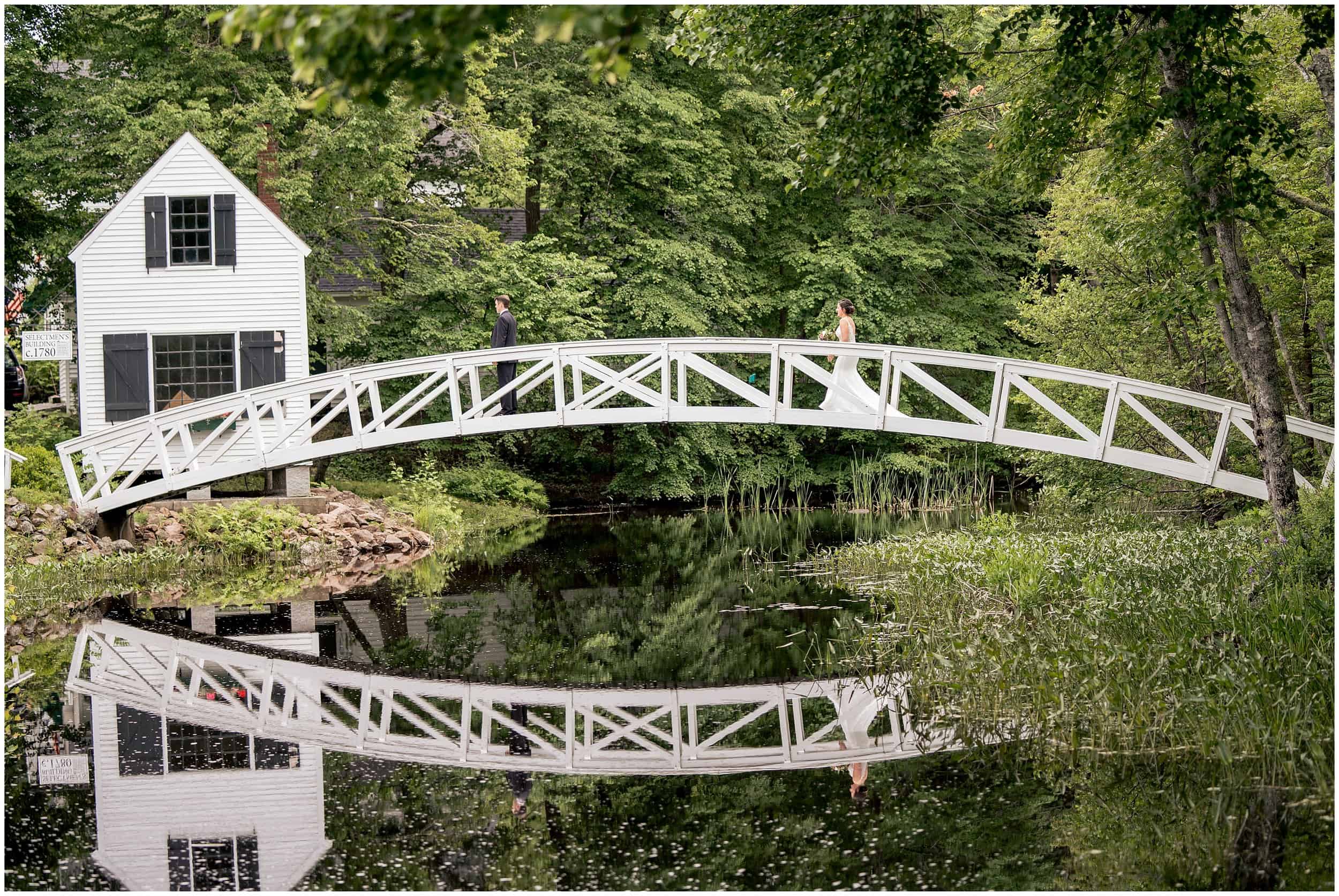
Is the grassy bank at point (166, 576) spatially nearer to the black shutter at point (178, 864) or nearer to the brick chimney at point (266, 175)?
the brick chimney at point (266, 175)

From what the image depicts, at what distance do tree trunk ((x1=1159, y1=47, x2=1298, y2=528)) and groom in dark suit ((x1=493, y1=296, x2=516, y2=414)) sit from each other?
8551 millimetres

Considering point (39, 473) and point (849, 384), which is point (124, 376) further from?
point (849, 384)

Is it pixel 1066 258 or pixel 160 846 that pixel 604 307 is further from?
pixel 160 846

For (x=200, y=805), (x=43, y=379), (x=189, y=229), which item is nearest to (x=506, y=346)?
(x=189, y=229)

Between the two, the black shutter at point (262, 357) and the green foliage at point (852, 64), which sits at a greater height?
the green foliage at point (852, 64)

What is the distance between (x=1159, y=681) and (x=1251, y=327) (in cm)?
379

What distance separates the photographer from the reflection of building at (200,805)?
6.21 metres

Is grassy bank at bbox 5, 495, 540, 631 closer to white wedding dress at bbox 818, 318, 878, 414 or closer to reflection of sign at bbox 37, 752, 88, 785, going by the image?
reflection of sign at bbox 37, 752, 88, 785

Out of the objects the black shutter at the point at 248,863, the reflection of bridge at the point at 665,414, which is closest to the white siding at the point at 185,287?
the reflection of bridge at the point at 665,414

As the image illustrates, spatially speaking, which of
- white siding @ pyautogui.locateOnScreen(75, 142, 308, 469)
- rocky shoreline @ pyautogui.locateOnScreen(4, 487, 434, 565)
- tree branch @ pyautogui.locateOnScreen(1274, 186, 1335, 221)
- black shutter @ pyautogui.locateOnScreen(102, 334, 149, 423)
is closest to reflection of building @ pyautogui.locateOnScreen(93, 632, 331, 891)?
rocky shoreline @ pyautogui.locateOnScreen(4, 487, 434, 565)

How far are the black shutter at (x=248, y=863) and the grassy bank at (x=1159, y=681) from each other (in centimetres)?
355

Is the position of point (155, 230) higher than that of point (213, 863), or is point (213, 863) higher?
point (155, 230)

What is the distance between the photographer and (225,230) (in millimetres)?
20109

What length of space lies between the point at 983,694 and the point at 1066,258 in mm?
9798
